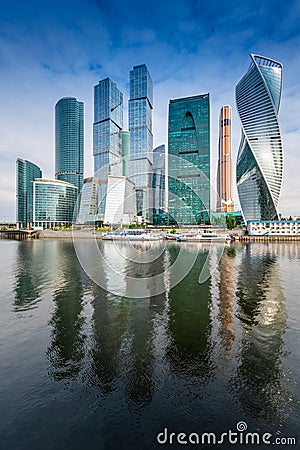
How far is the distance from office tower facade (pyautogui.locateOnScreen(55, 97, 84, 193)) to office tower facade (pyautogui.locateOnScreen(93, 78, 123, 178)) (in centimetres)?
3431

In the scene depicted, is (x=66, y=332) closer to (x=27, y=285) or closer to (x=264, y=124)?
(x=27, y=285)

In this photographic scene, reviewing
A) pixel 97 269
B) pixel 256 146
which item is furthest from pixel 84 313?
pixel 256 146

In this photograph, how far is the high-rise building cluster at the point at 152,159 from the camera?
75250 millimetres

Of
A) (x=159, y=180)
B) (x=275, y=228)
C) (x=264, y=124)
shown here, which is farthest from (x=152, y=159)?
(x=264, y=124)

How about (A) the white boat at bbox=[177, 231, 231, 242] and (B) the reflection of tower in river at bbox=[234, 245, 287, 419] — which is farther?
(A) the white boat at bbox=[177, 231, 231, 242]

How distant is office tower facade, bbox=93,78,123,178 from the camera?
5743 inches

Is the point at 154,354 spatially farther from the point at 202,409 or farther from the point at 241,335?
the point at 241,335

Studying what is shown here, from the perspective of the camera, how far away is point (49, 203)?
126m

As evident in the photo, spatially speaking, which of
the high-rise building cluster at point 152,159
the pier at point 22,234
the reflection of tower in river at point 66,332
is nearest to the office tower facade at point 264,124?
the high-rise building cluster at point 152,159

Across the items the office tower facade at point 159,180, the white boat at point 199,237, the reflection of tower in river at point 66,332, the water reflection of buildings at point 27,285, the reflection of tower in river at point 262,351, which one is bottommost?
the reflection of tower in river at point 262,351

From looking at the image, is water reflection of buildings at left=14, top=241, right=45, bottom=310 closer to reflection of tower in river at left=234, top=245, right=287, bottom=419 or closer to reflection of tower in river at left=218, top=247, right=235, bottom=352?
reflection of tower in river at left=218, top=247, right=235, bottom=352

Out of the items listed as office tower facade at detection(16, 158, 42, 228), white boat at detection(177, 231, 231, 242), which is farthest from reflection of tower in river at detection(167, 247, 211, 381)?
office tower facade at detection(16, 158, 42, 228)

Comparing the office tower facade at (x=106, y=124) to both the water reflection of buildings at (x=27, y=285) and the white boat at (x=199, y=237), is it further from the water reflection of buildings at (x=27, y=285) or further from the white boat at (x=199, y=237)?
the water reflection of buildings at (x=27, y=285)

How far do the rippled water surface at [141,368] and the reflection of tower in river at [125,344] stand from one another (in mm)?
43
